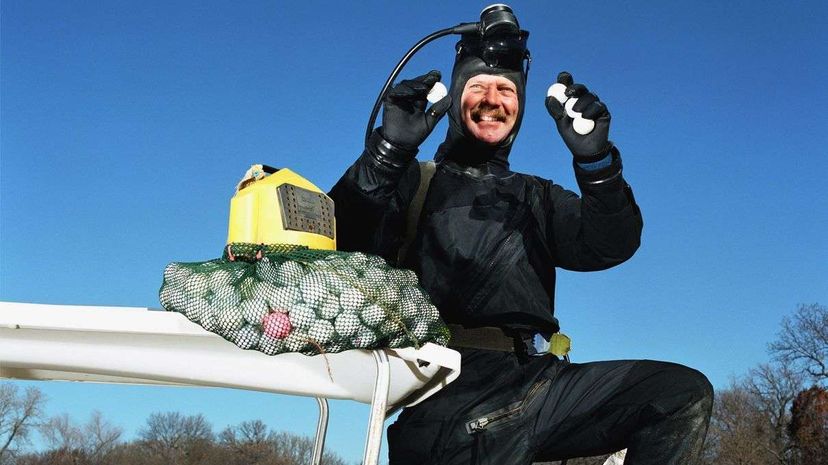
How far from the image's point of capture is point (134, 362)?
1.88 metres

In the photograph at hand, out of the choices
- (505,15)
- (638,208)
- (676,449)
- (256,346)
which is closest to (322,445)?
(256,346)

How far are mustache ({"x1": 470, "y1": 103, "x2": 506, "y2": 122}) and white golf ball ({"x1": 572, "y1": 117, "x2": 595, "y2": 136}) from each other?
561mm

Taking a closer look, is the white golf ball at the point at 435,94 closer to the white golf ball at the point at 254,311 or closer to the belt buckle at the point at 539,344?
the belt buckle at the point at 539,344

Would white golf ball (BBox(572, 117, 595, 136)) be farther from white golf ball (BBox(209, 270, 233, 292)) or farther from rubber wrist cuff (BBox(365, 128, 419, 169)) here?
white golf ball (BBox(209, 270, 233, 292))

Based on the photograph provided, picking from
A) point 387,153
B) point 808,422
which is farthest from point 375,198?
point 808,422

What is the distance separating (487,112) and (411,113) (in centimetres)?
50

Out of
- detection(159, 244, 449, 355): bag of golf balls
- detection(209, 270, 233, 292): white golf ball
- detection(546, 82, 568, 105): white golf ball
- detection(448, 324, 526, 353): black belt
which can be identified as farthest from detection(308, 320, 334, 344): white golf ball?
detection(546, 82, 568, 105): white golf ball

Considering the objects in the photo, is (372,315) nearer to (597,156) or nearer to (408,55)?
(597,156)

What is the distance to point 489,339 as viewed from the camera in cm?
261

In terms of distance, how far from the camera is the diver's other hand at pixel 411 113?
245 centimetres

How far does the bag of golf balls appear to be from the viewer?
1792 millimetres

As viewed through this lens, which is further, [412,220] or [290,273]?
[412,220]

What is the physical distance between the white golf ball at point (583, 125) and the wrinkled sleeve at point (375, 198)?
0.47 meters

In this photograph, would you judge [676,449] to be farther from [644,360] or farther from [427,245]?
[427,245]
